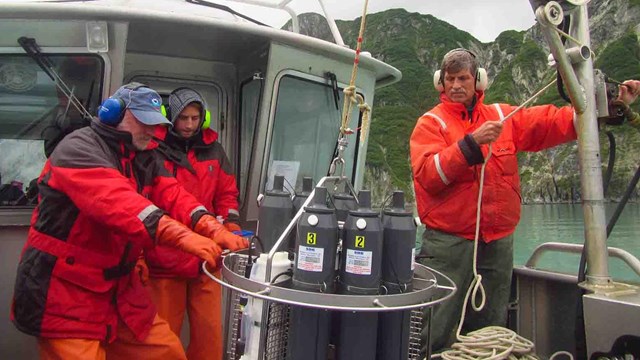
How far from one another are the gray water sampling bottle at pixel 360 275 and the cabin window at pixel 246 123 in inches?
96.7

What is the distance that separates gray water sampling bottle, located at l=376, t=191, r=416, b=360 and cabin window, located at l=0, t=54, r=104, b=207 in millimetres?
2543

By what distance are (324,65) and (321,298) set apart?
2.93 meters

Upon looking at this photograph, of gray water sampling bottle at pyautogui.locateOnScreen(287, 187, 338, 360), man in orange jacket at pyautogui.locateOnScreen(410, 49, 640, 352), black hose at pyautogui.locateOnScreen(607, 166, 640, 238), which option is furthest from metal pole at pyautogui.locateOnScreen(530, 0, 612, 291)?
gray water sampling bottle at pyautogui.locateOnScreen(287, 187, 338, 360)

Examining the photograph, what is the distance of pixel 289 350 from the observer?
1.99 meters

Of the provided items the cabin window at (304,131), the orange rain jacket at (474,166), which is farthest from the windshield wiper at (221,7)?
the orange rain jacket at (474,166)

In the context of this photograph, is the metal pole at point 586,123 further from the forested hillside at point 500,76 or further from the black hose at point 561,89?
the forested hillside at point 500,76

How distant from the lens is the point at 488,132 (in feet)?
8.59

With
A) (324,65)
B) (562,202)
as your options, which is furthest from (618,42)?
(324,65)

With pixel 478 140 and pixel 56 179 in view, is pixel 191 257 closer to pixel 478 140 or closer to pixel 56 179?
pixel 56 179

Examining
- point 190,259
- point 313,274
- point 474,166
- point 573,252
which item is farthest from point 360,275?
point 190,259

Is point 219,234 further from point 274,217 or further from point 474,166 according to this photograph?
point 474,166

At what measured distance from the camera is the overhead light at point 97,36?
339 cm

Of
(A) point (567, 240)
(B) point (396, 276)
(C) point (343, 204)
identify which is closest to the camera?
(B) point (396, 276)

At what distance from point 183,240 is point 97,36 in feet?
5.97
